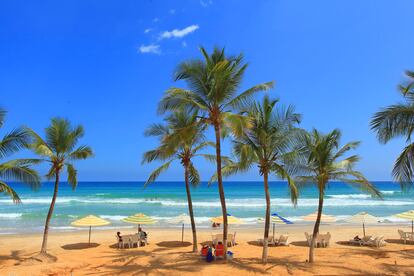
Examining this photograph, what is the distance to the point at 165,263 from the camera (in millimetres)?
10922

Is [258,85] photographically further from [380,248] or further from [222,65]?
[380,248]

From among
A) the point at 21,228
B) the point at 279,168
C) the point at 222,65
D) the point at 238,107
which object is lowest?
the point at 21,228

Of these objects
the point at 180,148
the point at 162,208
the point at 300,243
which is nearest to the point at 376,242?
the point at 300,243

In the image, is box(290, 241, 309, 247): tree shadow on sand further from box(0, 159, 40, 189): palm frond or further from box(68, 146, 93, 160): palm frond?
box(0, 159, 40, 189): palm frond

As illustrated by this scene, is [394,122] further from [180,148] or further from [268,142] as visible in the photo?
[180,148]

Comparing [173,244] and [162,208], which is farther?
[162,208]

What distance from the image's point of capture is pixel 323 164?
10.6m

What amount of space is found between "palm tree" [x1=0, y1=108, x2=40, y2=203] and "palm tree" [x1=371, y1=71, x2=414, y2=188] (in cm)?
1053

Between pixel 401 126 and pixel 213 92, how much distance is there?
5.12 m

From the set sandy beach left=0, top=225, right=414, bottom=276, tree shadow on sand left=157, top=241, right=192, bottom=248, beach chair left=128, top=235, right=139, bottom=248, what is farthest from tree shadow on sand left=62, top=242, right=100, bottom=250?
tree shadow on sand left=157, top=241, right=192, bottom=248

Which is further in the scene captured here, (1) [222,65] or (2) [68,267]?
(2) [68,267]

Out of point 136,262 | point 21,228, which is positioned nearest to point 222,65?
point 136,262

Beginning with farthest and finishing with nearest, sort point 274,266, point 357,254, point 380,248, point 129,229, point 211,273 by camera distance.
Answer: point 129,229, point 380,248, point 357,254, point 274,266, point 211,273

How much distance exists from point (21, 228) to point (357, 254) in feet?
64.3
